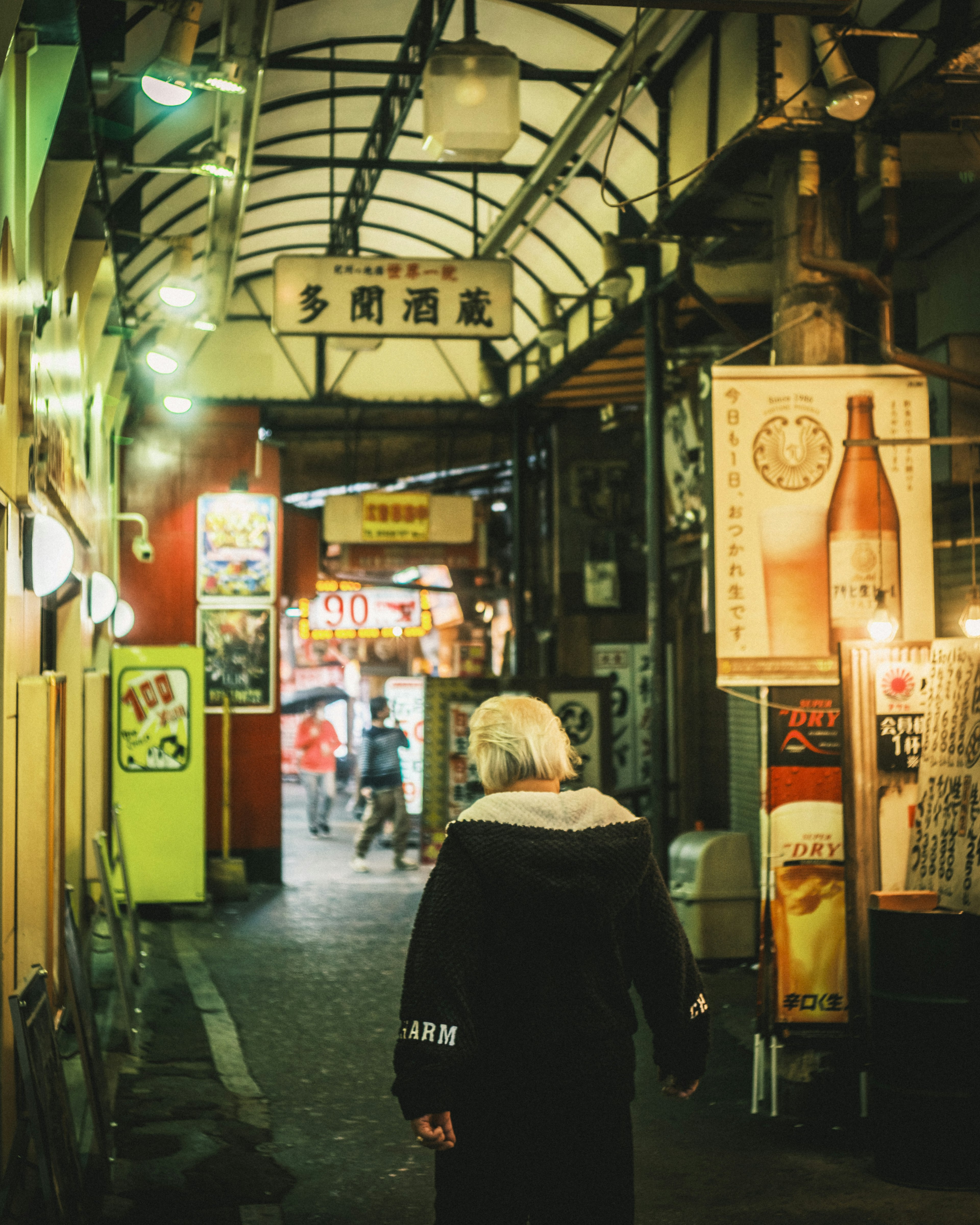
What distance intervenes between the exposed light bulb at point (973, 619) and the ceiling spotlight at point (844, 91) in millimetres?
2527

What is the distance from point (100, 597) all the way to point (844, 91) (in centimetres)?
746

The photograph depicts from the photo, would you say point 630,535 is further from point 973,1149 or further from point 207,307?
point 973,1149

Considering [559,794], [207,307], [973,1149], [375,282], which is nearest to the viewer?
[559,794]

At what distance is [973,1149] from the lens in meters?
5.86

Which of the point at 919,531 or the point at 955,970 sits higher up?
the point at 919,531

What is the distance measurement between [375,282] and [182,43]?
314 centimetres

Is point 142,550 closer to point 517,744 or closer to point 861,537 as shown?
point 861,537

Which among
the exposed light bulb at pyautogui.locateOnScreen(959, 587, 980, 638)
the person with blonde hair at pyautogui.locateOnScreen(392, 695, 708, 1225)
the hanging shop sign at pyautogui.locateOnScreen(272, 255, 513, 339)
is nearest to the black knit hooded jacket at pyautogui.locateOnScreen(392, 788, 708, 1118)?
the person with blonde hair at pyautogui.locateOnScreen(392, 695, 708, 1225)

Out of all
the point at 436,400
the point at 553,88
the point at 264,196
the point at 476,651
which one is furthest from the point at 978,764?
the point at 476,651

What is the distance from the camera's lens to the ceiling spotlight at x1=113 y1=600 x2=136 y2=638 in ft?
46.1

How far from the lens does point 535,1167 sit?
329cm

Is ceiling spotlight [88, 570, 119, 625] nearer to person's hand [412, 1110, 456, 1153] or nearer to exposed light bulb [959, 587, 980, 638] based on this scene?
exposed light bulb [959, 587, 980, 638]

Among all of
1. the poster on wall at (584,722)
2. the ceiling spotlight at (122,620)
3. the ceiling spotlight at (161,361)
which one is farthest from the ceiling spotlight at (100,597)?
the poster on wall at (584,722)

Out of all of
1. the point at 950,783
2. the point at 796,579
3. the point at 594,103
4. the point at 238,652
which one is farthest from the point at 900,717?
the point at 238,652
